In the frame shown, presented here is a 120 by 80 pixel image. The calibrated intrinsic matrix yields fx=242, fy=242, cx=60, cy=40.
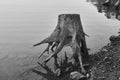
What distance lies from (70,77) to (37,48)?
693 centimetres

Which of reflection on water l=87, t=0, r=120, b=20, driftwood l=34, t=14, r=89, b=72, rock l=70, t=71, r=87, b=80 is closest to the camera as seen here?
rock l=70, t=71, r=87, b=80

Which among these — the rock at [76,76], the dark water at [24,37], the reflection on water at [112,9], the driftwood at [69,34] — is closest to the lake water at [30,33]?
the dark water at [24,37]

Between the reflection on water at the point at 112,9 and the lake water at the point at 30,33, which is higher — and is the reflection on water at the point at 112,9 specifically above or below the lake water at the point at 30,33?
above

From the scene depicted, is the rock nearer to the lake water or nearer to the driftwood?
the driftwood

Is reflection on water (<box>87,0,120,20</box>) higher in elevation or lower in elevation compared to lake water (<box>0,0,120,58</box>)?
higher

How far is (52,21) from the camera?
32.9 metres

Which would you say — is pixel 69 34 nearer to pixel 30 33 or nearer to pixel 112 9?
pixel 30 33

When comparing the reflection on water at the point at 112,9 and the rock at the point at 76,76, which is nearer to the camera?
the rock at the point at 76,76

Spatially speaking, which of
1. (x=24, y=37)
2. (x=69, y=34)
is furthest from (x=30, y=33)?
(x=69, y=34)

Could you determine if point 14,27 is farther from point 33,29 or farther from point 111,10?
point 111,10

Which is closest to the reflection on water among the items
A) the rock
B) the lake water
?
the lake water

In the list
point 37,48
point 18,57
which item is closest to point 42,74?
point 18,57

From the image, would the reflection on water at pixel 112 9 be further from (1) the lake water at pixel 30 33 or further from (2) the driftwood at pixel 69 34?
(2) the driftwood at pixel 69 34

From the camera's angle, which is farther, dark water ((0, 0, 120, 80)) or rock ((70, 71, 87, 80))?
dark water ((0, 0, 120, 80))
